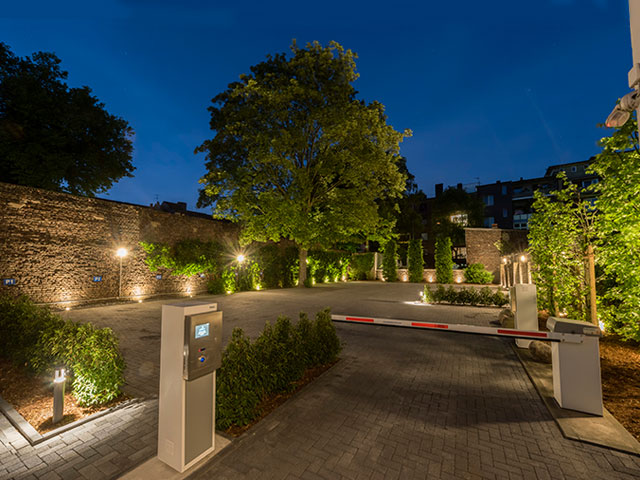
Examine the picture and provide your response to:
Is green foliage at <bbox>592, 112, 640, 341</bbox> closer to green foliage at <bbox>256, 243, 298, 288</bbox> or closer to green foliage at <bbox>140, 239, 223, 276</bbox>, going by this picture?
green foliage at <bbox>140, 239, 223, 276</bbox>

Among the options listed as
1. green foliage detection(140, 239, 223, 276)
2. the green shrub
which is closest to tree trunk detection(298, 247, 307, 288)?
green foliage detection(140, 239, 223, 276)

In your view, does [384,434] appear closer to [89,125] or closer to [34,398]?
[34,398]

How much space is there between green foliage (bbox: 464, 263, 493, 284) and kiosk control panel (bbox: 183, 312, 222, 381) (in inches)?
1041

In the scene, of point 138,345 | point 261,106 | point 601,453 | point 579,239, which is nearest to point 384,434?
point 601,453

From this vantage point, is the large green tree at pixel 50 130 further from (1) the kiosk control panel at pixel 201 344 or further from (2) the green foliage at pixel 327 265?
(1) the kiosk control panel at pixel 201 344

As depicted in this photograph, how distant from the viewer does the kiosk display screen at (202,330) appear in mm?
2557

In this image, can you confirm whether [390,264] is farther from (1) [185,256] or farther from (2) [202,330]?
(2) [202,330]

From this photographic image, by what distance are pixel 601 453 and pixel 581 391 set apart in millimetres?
940

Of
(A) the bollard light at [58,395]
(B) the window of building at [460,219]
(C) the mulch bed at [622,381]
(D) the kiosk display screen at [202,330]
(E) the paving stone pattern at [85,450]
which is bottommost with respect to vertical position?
(C) the mulch bed at [622,381]

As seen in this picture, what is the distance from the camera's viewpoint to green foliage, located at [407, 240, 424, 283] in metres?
27.4

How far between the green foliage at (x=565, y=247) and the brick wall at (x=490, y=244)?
20.2m

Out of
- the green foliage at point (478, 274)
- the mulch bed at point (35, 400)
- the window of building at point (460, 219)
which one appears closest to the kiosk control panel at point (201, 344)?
the mulch bed at point (35, 400)

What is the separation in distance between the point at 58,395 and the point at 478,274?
27.2 m

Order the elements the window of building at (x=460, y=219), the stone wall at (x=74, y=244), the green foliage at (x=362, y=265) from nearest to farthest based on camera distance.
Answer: the stone wall at (x=74, y=244) < the green foliage at (x=362, y=265) < the window of building at (x=460, y=219)
